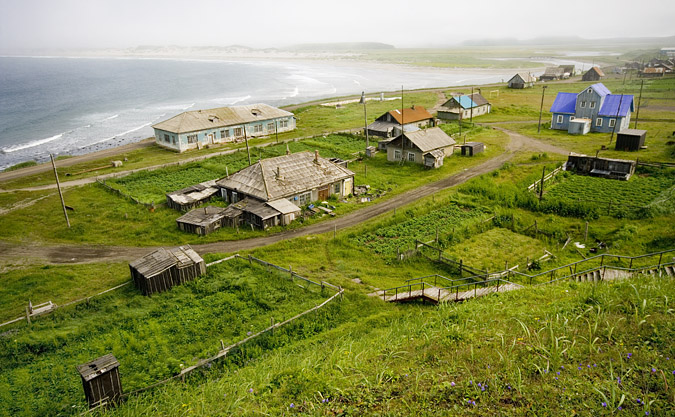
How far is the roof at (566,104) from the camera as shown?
58.9m

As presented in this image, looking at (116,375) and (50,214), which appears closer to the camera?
(116,375)

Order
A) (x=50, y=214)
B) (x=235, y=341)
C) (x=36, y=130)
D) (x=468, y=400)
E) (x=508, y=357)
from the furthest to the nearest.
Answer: (x=36, y=130) → (x=50, y=214) → (x=235, y=341) → (x=508, y=357) → (x=468, y=400)

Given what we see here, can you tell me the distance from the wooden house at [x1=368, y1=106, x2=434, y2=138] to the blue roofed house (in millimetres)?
20022

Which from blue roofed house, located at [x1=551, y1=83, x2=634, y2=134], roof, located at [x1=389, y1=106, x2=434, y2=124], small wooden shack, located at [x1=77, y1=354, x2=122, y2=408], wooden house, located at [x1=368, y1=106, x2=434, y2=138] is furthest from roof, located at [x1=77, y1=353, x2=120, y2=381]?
blue roofed house, located at [x1=551, y1=83, x2=634, y2=134]

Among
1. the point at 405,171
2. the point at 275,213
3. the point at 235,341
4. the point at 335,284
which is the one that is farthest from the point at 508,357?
the point at 405,171

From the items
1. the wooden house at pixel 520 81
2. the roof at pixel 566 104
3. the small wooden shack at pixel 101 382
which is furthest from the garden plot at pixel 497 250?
the wooden house at pixel 520 81

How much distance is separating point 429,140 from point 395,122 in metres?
13.0

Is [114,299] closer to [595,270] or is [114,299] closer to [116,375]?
[116,375]

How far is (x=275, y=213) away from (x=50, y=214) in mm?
19907

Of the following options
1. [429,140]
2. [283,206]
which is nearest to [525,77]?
[429,140]

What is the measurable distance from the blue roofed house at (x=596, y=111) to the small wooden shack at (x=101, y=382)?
61.0 m

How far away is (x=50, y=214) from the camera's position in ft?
114

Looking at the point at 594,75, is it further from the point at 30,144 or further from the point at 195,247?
the point at 30,144

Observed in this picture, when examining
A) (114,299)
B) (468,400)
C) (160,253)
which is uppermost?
(468,400)
